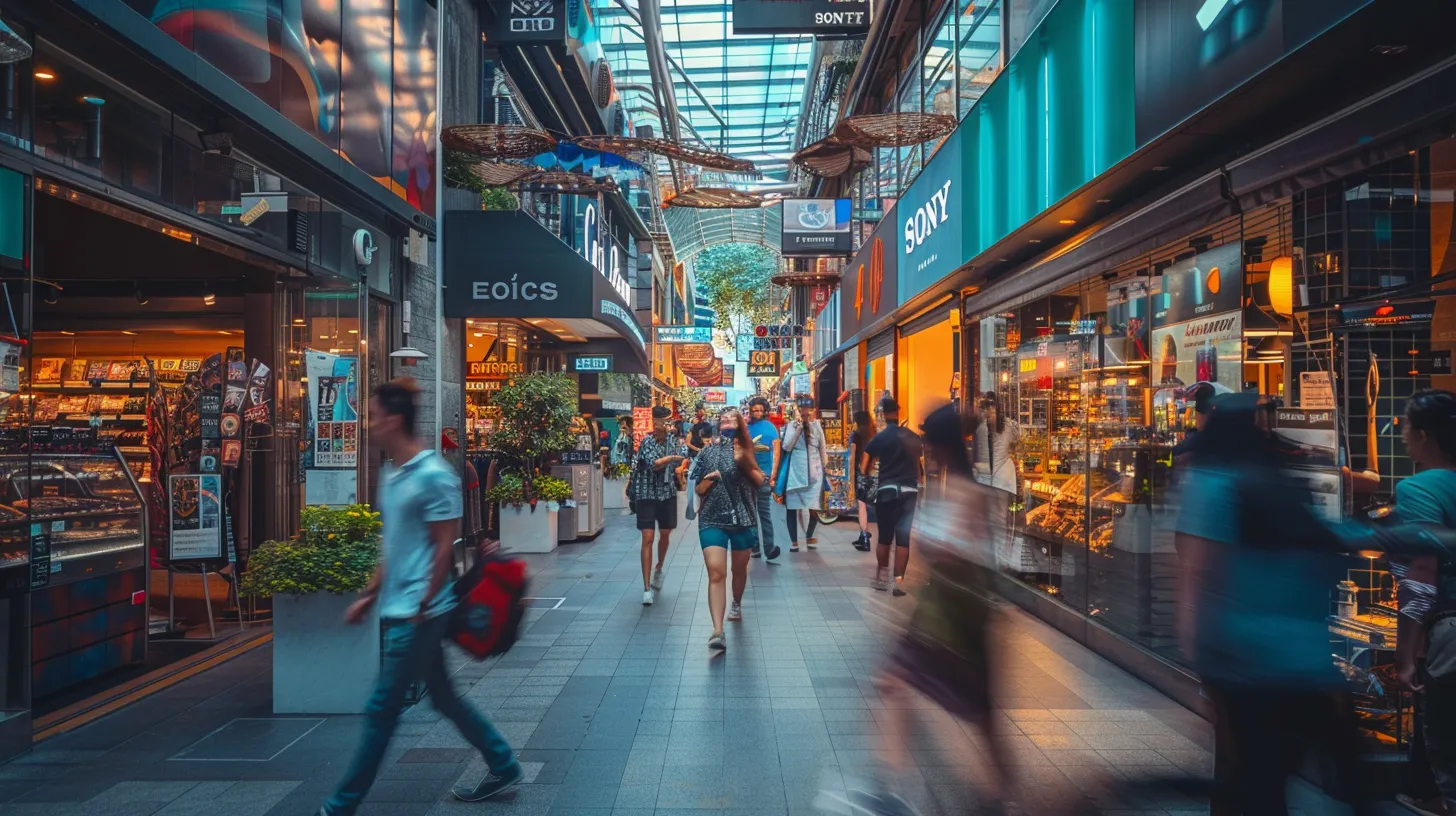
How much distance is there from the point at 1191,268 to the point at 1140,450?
133 centimetres

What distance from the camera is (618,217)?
3130 cm

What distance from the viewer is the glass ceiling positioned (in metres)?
21.7

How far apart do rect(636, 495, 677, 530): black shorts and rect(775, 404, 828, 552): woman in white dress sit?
311cm

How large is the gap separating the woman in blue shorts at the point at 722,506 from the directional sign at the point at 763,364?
1305 inches

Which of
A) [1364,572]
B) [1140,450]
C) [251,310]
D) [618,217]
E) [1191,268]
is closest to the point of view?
[1364,572]

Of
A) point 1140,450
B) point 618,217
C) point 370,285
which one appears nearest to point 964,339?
point 1140,450

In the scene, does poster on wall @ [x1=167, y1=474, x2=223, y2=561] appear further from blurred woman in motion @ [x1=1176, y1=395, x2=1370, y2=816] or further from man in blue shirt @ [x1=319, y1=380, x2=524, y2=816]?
blurred woman in motion @ [x1=1176, y1=395, x2=1370, y2=816]

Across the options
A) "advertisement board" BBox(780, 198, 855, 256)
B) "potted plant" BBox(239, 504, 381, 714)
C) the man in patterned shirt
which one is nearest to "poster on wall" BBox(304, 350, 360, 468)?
the man in patterned shirt

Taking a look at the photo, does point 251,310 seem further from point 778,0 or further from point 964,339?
point 964,339

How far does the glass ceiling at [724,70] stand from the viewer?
853 inches

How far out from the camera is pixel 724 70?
25.1 meters

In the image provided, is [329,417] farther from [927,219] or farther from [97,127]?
[927,219]

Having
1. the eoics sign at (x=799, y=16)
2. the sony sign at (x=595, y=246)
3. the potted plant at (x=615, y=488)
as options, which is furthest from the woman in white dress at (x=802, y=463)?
the potted plant at (x=615, y=488)

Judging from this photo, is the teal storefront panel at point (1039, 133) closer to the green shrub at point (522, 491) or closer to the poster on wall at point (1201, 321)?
the poster on wall at point (1201, 321)
